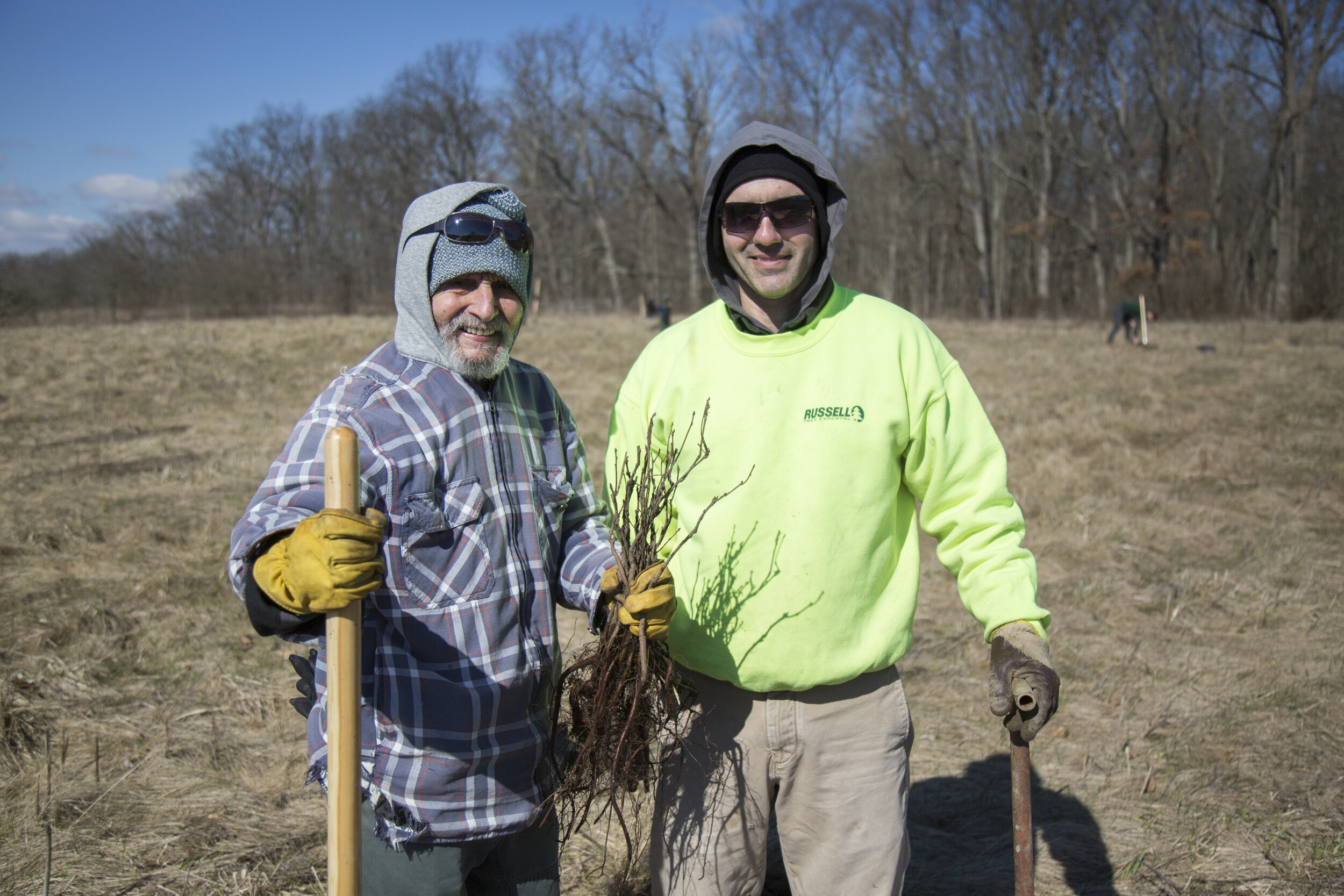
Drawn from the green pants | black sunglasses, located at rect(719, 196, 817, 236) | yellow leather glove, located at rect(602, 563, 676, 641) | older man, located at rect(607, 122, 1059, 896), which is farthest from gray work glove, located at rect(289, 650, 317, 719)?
black sunglasses, located at rect(719, 196, 817, 236)

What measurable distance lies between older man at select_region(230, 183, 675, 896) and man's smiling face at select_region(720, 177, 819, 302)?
53cm

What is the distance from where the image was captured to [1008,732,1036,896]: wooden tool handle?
6.13 feet

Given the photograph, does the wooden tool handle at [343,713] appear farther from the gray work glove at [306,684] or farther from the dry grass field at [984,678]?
the dry grass field at [984,678]

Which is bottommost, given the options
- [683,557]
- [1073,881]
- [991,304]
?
[1073,881]

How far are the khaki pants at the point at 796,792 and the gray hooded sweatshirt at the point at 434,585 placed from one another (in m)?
0.39

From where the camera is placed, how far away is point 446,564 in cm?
177

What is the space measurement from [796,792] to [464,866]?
78cm

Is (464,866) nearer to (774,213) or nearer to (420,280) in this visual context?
(420,280)

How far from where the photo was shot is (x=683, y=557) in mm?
2086

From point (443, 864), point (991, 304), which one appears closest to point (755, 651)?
point (443, 864)

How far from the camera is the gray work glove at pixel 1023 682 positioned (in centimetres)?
178

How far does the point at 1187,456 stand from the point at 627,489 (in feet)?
29.4

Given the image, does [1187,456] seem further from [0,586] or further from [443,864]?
[0,586]

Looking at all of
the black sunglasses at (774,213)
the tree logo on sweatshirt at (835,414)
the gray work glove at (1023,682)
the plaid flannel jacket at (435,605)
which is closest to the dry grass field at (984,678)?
the plaid flannel jacket at (435,605)
